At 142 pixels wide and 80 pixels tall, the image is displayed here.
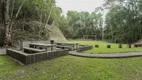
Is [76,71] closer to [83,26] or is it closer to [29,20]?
[29,20]

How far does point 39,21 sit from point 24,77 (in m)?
17.1

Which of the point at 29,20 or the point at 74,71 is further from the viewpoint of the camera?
the point at 29,20

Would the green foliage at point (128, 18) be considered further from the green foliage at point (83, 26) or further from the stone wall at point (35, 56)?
the stone wall at point (35, 56)

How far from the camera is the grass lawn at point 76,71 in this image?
4.83 metres

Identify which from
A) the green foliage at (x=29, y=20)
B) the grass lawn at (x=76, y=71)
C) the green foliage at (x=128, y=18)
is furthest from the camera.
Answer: the green foliage at (x=128, y=18)

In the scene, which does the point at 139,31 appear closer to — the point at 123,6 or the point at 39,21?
the point at 123,6

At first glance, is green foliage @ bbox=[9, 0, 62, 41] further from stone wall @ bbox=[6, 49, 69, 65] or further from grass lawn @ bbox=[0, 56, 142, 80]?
grass lawn @ bbox=[0, 56, 142, 80]

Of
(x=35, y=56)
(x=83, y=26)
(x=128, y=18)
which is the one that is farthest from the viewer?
(x=83, y=26)

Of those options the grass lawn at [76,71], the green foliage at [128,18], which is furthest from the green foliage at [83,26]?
the grass lawn at [76,71]

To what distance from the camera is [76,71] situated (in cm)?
530

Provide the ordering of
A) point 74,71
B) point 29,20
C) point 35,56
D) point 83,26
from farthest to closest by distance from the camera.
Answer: point 83,26 < point 29,20 < point 35,56 < point 74,71

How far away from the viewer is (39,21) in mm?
20859

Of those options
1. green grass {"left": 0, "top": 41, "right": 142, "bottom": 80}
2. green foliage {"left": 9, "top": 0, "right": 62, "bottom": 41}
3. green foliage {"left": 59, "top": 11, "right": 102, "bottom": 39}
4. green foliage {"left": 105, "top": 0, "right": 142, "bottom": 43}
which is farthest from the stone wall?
green foliage {"left": 59, "top": 11, "right": 102, "bottom": 39}

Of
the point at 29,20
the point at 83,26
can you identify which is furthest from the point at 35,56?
the point at 83,26
